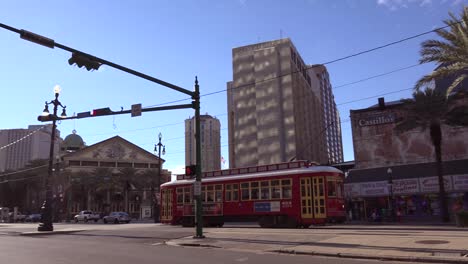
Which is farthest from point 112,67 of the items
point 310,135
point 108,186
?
point 310,135

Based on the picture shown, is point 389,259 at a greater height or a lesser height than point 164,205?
lesser

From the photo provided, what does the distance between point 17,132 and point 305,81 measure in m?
84.8

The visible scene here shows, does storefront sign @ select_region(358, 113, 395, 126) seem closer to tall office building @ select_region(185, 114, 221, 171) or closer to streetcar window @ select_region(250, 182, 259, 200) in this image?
streetcar window @ select_region(250, 182, 259, 200)

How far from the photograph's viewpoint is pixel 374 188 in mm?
40031

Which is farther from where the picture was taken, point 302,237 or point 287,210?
point 287,210

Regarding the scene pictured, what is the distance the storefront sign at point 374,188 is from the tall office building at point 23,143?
93.6ft

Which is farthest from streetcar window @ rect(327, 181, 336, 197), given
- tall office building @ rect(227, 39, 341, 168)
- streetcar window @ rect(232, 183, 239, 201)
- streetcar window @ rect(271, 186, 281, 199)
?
tall office building @ rect(227, 39, 341, 168)

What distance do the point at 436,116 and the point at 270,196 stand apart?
55.4 ft

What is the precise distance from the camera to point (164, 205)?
105 feet

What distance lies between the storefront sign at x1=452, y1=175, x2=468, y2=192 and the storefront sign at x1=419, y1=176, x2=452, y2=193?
0.37 metres

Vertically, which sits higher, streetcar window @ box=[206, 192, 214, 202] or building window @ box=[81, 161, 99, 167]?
building window @ box=[81, 161, 99, 167]

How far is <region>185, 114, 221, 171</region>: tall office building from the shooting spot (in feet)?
216

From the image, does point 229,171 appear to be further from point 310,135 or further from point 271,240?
point 310,135

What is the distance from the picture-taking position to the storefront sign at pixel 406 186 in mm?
38125
